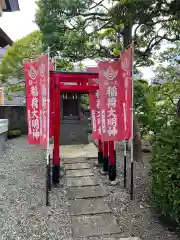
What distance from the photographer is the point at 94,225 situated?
11.8 ft

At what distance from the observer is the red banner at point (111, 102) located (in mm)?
4516

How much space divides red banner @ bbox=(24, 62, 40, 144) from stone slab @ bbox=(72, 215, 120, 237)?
188cm

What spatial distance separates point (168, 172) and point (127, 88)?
180cm

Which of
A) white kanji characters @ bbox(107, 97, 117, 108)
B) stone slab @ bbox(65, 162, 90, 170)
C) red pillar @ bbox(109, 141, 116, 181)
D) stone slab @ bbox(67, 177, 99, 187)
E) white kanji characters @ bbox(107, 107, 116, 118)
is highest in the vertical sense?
white kanji characters @ bbox(107, 97, 117, 108)

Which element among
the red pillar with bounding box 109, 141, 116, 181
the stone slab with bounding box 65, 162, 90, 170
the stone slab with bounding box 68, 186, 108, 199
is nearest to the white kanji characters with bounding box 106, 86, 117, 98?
the red pillar with bounding box 109, 141, 116, 181

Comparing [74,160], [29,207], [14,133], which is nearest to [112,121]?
[29,207]

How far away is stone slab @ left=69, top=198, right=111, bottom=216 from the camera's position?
13.1 ft

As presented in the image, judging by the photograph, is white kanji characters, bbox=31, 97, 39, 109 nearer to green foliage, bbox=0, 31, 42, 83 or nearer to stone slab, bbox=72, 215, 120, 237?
stone slab, bbox=72, 215, 120, 237

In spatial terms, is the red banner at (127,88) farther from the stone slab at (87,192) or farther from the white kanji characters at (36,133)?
the white kanji characters at (36,133)

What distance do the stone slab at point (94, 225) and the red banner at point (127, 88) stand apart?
4.87 feet

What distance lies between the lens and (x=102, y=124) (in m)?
4.59

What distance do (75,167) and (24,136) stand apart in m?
6.17

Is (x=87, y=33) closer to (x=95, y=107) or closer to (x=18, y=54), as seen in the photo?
(x=95, y=107)

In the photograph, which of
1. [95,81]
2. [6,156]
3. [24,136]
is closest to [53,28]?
[95,81]
